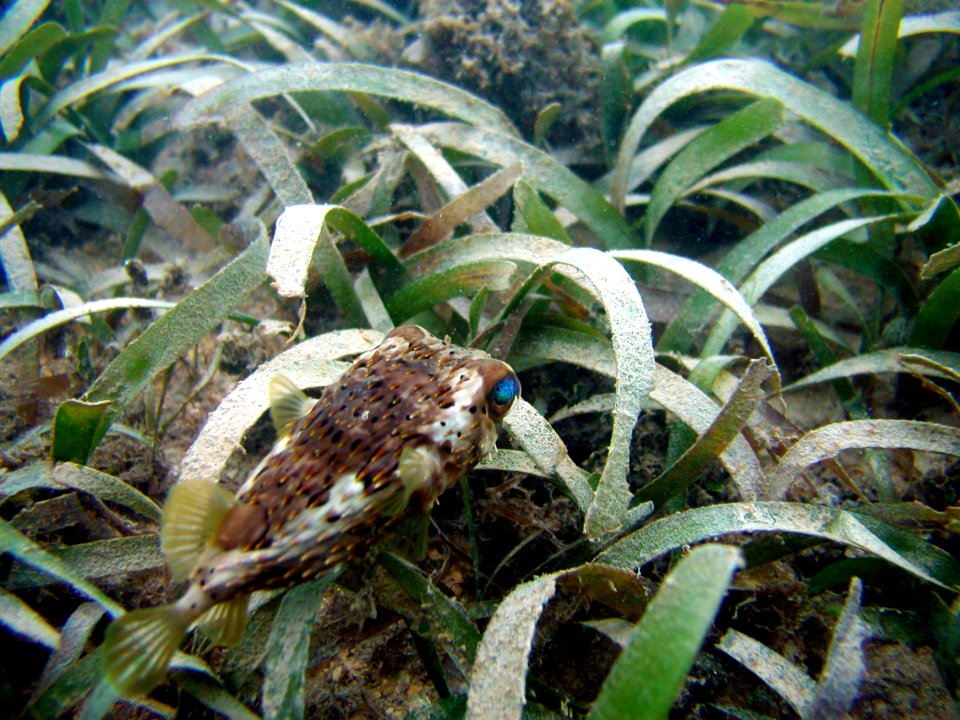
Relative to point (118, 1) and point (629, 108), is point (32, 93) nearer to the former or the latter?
point (118, 1)

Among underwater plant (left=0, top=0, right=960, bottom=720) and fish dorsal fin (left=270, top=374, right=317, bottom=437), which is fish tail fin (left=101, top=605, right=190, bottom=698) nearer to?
underwater plant (left=0, top=0, right=960, bottom=720)

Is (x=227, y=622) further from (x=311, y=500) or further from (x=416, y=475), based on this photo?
(x=416, y=475)

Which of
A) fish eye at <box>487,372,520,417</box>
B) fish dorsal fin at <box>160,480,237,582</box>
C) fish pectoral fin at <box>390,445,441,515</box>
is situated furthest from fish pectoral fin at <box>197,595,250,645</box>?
fish eye at <box>487,372,520,417</box>

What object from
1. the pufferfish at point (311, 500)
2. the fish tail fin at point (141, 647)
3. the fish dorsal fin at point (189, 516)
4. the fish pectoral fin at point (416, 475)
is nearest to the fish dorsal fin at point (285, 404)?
the pufferfish at point (311, 500)

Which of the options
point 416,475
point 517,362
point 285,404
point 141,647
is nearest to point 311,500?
point 416,475

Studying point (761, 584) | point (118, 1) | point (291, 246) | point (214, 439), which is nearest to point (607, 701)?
point (761, 584)
